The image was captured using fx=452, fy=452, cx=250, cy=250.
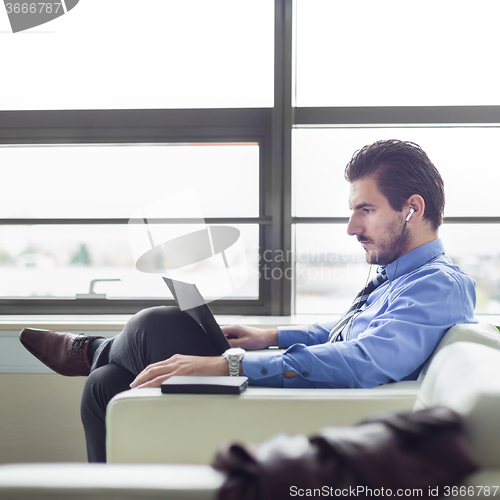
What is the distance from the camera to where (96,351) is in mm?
1604

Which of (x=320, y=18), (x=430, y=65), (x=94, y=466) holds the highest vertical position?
(x=320, y=18)

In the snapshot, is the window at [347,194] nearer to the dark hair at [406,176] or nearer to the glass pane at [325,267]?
the glass pane at [325,267]

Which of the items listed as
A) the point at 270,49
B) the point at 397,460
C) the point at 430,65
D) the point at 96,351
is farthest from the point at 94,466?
the point at 430,65

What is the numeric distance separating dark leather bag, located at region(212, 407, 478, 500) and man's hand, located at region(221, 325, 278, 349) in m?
1.09

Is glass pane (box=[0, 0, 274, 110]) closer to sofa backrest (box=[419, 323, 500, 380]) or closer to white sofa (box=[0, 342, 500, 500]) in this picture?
sofa backrest (box=[419, 323, 500, 380])

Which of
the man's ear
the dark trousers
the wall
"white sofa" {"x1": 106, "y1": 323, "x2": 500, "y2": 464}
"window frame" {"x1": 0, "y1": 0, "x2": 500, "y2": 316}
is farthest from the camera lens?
"window frame" {"x1": 0, "y1": 0, "x2": 500, "y2": 316}

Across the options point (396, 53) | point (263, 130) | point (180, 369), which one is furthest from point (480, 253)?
point (180, 369)

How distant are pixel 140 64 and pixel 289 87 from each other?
797 millimetres

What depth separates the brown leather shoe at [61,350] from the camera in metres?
1.63

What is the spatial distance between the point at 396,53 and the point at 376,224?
1288 millimetres

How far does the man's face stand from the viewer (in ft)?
4.77

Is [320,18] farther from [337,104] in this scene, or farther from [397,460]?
[397,460]

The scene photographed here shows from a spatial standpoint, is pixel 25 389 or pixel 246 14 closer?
pixel 25 389

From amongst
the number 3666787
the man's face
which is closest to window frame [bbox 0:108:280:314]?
the number 3666787
